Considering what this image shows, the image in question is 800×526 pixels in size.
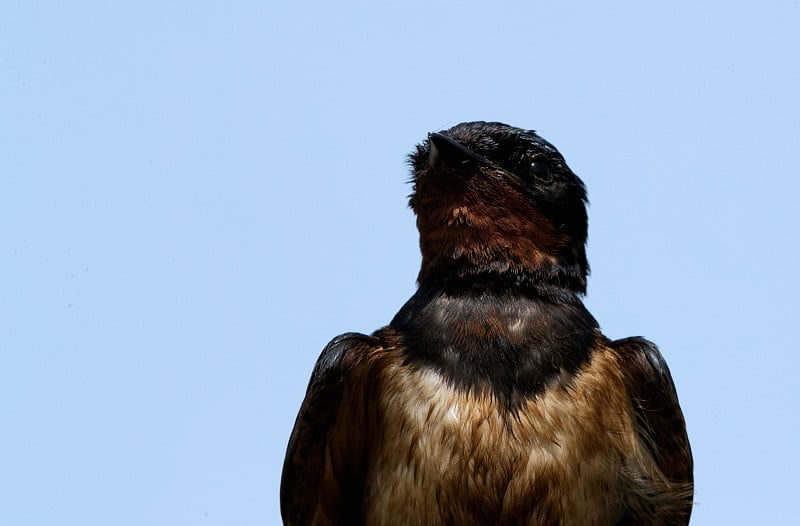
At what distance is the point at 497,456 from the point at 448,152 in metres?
1.83

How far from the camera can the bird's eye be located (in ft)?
22.2

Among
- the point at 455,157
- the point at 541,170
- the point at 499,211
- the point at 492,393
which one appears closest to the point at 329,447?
the point at 492,393

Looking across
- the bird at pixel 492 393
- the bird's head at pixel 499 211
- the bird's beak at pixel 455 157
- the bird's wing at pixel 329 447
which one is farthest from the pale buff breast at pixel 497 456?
the bird's beak at pixel 455 157

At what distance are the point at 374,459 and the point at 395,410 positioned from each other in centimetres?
33

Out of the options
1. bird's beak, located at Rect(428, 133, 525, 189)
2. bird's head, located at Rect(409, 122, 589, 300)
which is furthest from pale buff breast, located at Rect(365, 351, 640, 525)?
bird's beak, located at Rect(428, 133, 525, 189)

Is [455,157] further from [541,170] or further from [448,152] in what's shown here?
[541,170]

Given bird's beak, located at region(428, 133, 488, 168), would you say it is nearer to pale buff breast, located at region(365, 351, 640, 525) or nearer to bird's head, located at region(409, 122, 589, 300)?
bird's head, located at region(409, 122, 589, 300)

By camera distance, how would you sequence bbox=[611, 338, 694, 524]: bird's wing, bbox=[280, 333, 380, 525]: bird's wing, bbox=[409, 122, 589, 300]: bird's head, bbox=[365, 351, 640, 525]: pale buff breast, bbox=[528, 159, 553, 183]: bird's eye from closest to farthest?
bbox=[365, 351, 640, 525]: pale buff breast
bbox=[280, 333, 380, 525]: bird's wing
bbox=[611, 338, 694, 524]: bird's wing
bbox=[409, 122, 589, 300]: bird's head
bbox=[528, 159, 553, 183]: bird's eye

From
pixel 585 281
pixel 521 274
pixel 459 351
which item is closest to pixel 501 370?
pixel 459 351

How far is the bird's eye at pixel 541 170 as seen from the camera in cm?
677

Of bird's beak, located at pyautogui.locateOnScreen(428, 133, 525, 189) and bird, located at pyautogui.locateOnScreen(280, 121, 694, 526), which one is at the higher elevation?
bird's beak, located at pyautogui.locateOnScreen(428, 133, 525, 189)

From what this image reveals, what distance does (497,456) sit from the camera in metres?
5.70

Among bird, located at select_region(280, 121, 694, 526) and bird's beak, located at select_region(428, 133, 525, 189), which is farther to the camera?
bird's beak, located at select_region(428, 133, 525, 189)

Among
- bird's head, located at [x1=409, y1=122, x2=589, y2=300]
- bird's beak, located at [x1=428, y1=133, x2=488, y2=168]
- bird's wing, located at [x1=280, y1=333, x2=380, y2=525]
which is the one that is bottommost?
bird's wing, located at [x1=280, y1=333, x2=380, y2=525]
